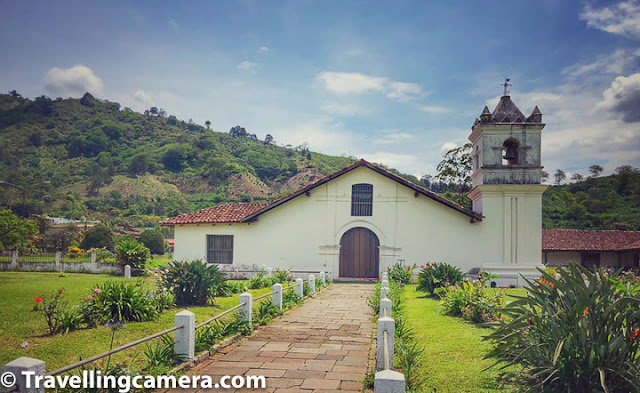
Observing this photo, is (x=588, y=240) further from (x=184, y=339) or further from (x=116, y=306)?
(x=184, y=339)

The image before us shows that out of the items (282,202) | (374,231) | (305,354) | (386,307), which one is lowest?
(305,354)

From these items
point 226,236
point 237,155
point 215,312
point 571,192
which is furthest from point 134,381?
point 237,155

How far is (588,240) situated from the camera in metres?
33.8

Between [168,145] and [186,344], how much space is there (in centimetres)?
8264

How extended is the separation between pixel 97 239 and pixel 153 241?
6.49 meters

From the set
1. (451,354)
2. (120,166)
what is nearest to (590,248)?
(451,354)

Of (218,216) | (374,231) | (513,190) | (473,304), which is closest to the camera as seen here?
(473,304)

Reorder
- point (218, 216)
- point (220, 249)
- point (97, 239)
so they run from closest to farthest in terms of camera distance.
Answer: point (220, 249) < point (218, 216) < point (97, 239)

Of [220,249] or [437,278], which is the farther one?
[220,249]

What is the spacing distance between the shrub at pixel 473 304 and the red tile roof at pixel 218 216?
12.4m

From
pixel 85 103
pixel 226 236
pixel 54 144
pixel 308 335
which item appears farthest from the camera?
pixel 85 103

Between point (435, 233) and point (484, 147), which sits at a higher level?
point (484, 147)

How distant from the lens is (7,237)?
3152cm

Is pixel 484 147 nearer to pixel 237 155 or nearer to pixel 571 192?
pixel 571 192
